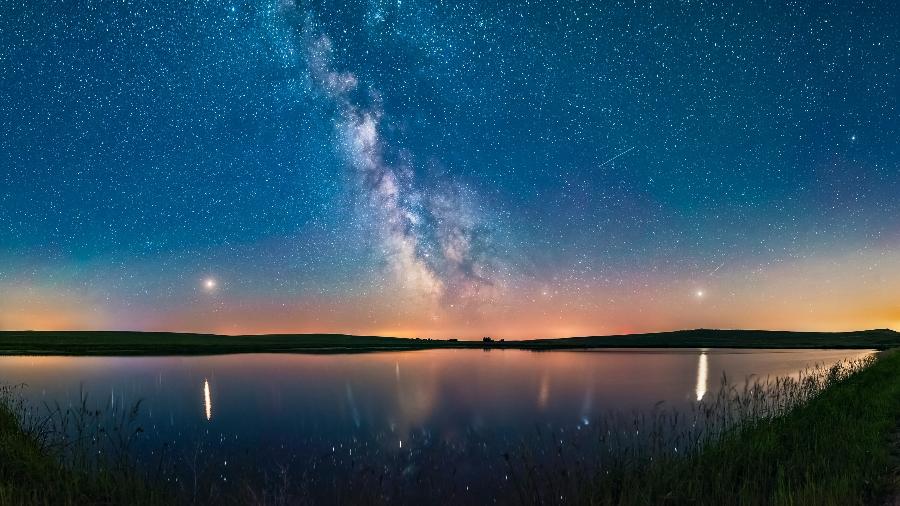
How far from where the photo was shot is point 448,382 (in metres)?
36.7

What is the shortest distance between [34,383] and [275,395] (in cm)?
1585

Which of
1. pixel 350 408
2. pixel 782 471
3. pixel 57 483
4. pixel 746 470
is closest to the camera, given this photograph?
pixel 782 471

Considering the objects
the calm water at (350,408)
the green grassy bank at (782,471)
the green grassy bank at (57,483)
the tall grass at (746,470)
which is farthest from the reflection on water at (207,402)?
the green grassy bank at (782,471)

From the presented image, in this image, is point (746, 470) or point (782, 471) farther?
point (746, 470)

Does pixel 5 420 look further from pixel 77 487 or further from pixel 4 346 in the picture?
pixel 4 346

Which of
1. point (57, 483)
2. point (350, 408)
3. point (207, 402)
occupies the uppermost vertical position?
point (57, 483)

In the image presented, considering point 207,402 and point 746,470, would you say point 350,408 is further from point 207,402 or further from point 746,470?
point 746,470

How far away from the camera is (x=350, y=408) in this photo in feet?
79.1

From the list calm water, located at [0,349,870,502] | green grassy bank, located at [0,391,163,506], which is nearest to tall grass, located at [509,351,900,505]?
calm water, located at [0,349,870,502]

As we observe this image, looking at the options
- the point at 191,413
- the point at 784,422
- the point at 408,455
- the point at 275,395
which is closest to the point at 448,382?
the point at 275,395

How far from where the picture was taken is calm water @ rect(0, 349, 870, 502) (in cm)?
1405

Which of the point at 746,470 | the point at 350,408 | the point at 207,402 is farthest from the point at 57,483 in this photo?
the point at 207,402

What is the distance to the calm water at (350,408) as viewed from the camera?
1405 centimetres

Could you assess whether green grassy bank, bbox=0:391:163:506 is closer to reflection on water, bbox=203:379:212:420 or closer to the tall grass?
the tall grass
